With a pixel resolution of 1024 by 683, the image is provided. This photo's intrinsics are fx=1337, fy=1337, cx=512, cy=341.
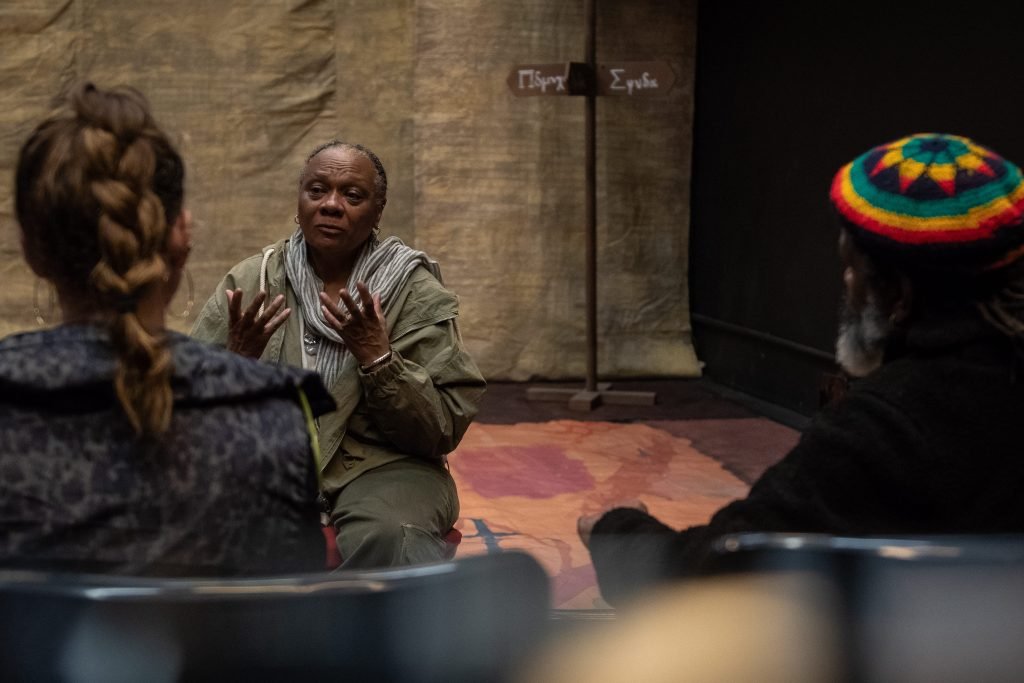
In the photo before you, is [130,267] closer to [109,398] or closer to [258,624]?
[109,398]

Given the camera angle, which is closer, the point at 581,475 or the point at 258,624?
the point at 258,624

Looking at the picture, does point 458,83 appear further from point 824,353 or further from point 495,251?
point 824,353

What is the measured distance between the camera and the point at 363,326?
274 cm

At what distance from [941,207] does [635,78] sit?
4.56 m

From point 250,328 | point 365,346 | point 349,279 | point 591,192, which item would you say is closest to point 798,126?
point 591,192

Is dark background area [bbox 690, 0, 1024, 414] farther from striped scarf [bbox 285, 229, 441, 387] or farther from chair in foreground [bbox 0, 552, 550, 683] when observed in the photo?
chair in foreground [bbox 0, 552, 550, 683]

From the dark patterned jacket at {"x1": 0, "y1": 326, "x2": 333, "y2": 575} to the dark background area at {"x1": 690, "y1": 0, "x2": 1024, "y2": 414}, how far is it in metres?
3.67

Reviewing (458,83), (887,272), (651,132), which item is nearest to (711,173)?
(651,132)

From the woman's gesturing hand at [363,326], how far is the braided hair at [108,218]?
3.84 ft

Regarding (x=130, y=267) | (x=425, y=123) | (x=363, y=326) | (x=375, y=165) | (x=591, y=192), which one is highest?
(x=130, y=267)

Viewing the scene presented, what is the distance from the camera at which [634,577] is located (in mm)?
1863

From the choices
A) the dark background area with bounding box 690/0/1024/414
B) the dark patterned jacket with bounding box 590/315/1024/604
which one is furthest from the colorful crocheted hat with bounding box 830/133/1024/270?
the dark background area with bounding box 690/0/1024/414

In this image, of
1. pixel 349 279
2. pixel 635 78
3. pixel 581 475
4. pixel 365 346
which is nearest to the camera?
pixel 365 346

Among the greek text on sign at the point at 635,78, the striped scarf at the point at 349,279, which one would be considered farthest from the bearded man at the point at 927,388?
the greek text on sign at the point at 635,78
